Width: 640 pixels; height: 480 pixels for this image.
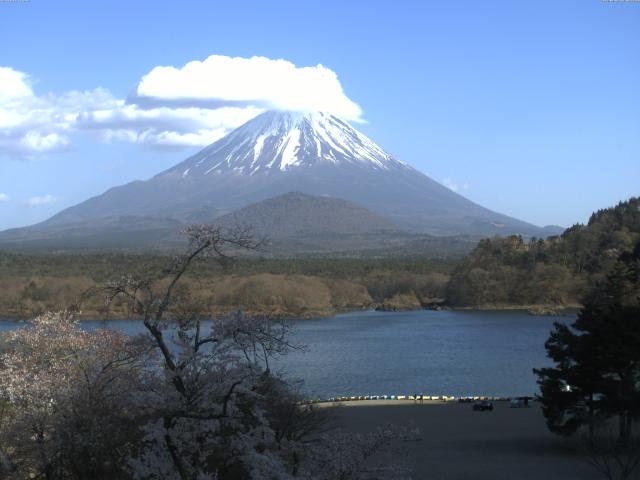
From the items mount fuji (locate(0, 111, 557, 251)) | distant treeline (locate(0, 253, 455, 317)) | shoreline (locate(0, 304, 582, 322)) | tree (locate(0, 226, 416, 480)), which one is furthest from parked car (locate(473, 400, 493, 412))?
mount fuji (locate(0, 111, 557, 251))

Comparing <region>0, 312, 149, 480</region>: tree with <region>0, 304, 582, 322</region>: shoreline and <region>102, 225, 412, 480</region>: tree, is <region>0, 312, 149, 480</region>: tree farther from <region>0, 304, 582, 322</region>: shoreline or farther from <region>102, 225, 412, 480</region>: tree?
<region>0, 304, 582, 322</region>: shoreline

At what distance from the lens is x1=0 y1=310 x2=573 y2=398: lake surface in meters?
23.5

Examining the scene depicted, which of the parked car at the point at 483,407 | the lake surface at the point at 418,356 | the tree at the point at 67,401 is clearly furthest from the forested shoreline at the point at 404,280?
the tree at the point at 67,401

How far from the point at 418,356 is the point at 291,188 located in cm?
12499

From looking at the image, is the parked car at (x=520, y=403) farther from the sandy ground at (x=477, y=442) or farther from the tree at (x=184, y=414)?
the tree at (x=184, y=414)

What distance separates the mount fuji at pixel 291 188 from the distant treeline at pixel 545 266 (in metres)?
73.4

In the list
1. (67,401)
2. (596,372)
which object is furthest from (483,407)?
(67,401)

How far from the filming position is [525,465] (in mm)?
12367

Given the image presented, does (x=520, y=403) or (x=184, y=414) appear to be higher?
(x=184, y=414)

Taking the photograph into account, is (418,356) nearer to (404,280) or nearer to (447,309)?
(447,309)

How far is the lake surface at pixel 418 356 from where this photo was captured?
77.1ft

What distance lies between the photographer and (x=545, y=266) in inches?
2119

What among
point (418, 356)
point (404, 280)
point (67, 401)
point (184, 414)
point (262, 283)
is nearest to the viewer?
point (184, 414)

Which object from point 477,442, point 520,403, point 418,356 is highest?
point 477,442
